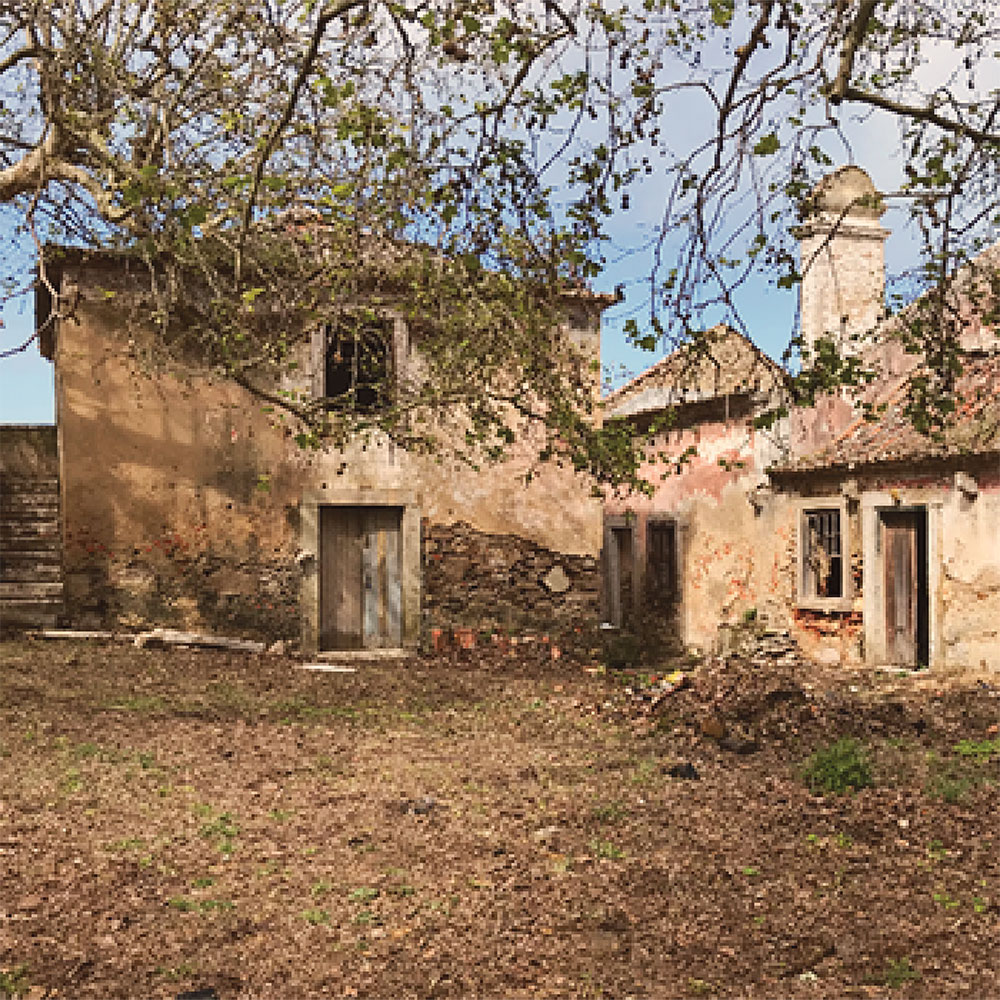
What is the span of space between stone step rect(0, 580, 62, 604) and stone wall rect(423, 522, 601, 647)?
4.41 meters

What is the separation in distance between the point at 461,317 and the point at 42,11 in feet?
12.5

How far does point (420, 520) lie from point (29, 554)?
4.76 meters

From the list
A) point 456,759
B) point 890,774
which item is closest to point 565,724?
point 456,759

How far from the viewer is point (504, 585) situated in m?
13.1

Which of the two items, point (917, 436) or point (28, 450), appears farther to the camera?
point (28, 450)

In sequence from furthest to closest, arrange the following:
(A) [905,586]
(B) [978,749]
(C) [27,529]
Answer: (A) [905,586] → (C) [27,529] → (B) [978,749]

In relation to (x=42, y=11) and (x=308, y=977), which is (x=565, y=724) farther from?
(x=42, y=11)

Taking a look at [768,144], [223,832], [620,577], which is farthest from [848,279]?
[223,832]

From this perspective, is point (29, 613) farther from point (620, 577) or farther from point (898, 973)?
point (620, 577)

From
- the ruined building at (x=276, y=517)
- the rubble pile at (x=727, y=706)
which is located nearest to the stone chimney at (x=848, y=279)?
the ruined building at (x=276, y=517)

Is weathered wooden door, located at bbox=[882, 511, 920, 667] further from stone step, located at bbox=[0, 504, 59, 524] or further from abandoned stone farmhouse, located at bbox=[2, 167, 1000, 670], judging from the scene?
stone step, located at bbox=[0, 504, 59, 524]

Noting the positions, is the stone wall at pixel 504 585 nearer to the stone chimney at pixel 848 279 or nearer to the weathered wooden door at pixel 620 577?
the weathered wooden door at pixel 620 577

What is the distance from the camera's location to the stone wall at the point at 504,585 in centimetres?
1288

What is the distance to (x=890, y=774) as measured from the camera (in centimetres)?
670
